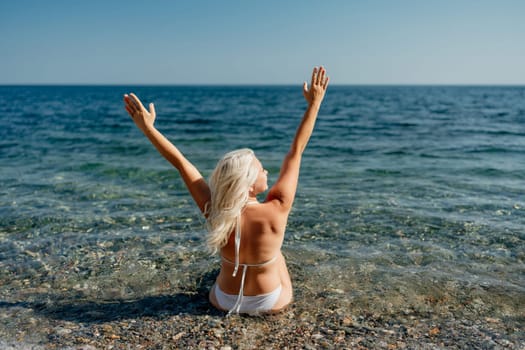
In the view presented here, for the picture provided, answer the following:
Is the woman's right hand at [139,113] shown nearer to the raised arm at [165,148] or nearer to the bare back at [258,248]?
the raised arm at [165,148]

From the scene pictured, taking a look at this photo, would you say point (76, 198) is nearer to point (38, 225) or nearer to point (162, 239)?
point (38, 225)

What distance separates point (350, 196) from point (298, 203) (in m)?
1.27

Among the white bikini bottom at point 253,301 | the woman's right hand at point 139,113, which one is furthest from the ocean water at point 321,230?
the woman's right hand at point 139,113

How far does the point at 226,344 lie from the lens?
3742mm

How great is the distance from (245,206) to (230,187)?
0.31 metres

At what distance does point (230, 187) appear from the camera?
3465 millimetres

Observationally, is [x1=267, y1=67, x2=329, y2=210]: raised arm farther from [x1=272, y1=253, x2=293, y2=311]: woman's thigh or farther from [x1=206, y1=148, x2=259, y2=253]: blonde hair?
[x1=272, y1=253, x2=293, y2=311]: woman's thigh

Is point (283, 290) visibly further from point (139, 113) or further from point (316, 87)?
point (139, 113)

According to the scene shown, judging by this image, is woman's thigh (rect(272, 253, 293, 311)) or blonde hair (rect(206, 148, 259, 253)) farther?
woman's thigh (rect(272, 253, 293, 311))

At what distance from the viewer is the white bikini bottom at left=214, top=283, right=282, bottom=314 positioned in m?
4.14

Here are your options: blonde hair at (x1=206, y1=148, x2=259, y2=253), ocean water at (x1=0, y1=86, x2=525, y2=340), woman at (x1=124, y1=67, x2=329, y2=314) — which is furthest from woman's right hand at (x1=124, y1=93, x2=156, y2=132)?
ocean water at (x1=0, y1=86, x2=525, y2=340)

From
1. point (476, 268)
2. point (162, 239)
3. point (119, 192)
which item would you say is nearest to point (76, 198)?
point (119, 192)

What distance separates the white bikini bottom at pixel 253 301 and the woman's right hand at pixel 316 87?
1.93 metres

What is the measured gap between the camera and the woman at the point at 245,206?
11.5ft
